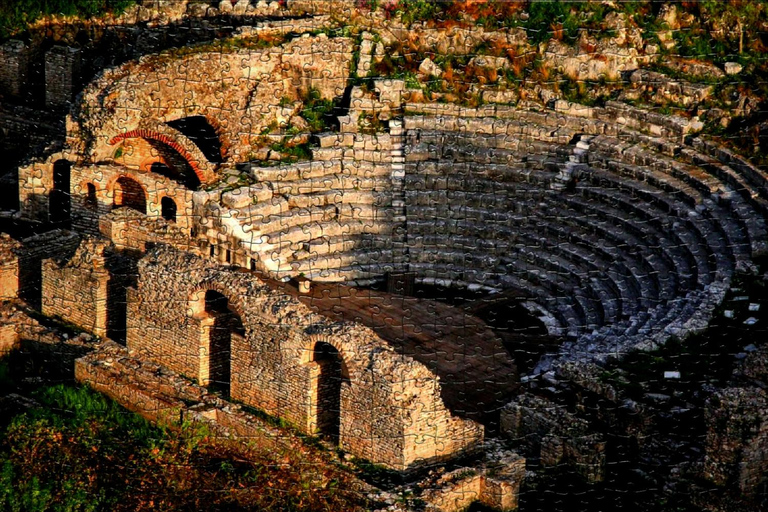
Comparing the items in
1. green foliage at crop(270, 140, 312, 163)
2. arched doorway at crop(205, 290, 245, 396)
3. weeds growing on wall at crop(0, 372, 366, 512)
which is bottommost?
weeds growing on wall at crop(0, 372, 366, 512)

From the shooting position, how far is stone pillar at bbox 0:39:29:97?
120 feet

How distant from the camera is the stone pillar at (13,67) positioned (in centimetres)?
3644

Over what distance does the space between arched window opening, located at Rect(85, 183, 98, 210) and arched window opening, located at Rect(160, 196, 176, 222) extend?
1.13 meters

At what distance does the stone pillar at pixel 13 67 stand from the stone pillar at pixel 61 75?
71 cm

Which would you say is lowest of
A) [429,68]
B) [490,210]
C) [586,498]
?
[586,498]

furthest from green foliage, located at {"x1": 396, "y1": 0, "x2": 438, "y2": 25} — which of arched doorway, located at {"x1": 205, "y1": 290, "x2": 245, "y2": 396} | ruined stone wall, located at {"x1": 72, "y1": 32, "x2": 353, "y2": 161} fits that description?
arched doorway, located at {"x1": 205, "y1": 290, "x2": 245, "y2": 396}

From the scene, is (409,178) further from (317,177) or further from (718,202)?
(718,202)

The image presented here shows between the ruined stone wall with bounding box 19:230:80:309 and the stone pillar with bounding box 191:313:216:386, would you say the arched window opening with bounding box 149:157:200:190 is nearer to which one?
the ruined stone wall with bounding box 19:230:80:309

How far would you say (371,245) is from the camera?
31641 millimetres

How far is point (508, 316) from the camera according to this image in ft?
99.1

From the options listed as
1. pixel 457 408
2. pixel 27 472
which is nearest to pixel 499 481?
pixel 457 408

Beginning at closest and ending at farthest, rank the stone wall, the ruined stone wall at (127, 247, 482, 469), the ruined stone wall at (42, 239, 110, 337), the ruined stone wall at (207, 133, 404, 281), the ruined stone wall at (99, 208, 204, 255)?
1. the stone wall
2. the ruined stone wall at (127, 247, 482, 469)
3. the ruined stone wall at (42, 239, 110, 337)
4. the ruined stone wall at (99, 208, 204, 255)
5. the ruined stone wall at (207, 133, 404, 281)

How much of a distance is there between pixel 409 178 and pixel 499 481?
30.2 feet

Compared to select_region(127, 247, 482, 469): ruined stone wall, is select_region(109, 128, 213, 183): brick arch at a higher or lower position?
higher
